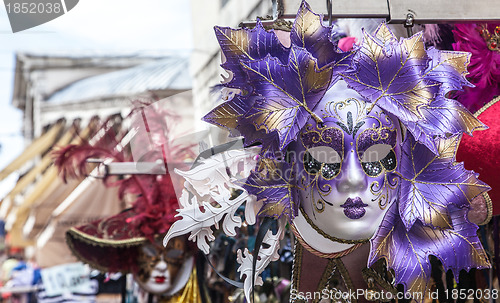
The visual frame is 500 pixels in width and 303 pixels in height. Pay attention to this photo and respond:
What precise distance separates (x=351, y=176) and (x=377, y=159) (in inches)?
3.3

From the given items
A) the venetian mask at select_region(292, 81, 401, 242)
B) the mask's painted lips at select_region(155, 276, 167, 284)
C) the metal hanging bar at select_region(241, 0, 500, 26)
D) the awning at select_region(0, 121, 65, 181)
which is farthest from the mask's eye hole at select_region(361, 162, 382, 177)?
the awning at select_region(0, 121, 65, 181)

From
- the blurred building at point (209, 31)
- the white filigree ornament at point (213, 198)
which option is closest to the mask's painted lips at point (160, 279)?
the blurred building at point (209, 31)

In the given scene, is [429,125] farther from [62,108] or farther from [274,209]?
[62,108]

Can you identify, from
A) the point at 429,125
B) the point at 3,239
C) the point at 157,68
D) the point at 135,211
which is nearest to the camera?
the point at 429,125

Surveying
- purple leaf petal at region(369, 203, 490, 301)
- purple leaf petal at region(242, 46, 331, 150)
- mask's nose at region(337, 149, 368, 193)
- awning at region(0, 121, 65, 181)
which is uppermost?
purple leaf petal at region(242, 46, 331, 150)

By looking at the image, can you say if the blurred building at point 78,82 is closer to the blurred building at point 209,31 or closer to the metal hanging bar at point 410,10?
the blurred building at point 209,31

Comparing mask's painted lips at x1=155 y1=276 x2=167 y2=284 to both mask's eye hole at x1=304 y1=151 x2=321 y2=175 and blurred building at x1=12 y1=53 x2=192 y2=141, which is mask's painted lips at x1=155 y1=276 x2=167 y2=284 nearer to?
mask's eye hole at x1=304 y1=151 x2=321 y2=175

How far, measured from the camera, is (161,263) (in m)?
2.60

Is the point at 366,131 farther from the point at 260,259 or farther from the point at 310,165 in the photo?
the point at 260,259

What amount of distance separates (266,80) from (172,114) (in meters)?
1.06

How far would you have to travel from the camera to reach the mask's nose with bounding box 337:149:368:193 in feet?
4.31

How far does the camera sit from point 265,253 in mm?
1462

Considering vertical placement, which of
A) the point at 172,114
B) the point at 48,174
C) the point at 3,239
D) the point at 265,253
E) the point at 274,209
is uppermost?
the point at 172,114

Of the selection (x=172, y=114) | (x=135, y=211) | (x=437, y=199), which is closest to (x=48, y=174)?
(x=135, y=211)
